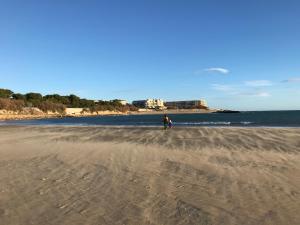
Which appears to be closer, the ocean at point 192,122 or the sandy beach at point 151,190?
the sandy beach at point 151,190

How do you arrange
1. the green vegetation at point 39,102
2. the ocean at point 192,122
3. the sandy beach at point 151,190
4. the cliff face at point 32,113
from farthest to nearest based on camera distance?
the green vegetation at point 39,102 → the cliff face at point 32,113 → the ocean at point 192,122 → the sandy beach at point 151,190

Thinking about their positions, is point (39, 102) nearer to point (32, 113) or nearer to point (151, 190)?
point (32, 113)

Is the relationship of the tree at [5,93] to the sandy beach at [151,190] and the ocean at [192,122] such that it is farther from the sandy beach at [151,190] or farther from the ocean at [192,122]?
the sandy beach at [151,190]

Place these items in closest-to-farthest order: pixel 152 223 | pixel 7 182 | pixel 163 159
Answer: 1. pixel 152 223
2. pixel 7 182
3. pixel 163 159

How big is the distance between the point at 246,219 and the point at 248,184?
2.84 meters

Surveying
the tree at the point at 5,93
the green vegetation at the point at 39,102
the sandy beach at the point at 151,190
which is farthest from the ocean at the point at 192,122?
the tree at the point at 5,93

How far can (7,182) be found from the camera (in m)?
9.39

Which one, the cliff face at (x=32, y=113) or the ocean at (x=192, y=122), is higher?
the cliff face at (x=32, y=113)

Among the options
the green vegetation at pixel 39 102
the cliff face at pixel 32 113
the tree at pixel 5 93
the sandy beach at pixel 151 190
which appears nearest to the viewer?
the sandy beach at pixel 151 190

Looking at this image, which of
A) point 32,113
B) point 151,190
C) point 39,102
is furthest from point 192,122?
point 39,102

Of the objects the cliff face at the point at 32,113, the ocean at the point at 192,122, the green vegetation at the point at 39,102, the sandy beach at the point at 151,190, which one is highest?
the green vegetation at the point at 39,102

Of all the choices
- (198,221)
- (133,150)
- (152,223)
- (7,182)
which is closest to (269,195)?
(198,221)

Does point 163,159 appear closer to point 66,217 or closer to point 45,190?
point 45,190

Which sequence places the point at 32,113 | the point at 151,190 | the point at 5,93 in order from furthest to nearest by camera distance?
the point at 5,93 < the point at 32,113 < the point at 151,190
